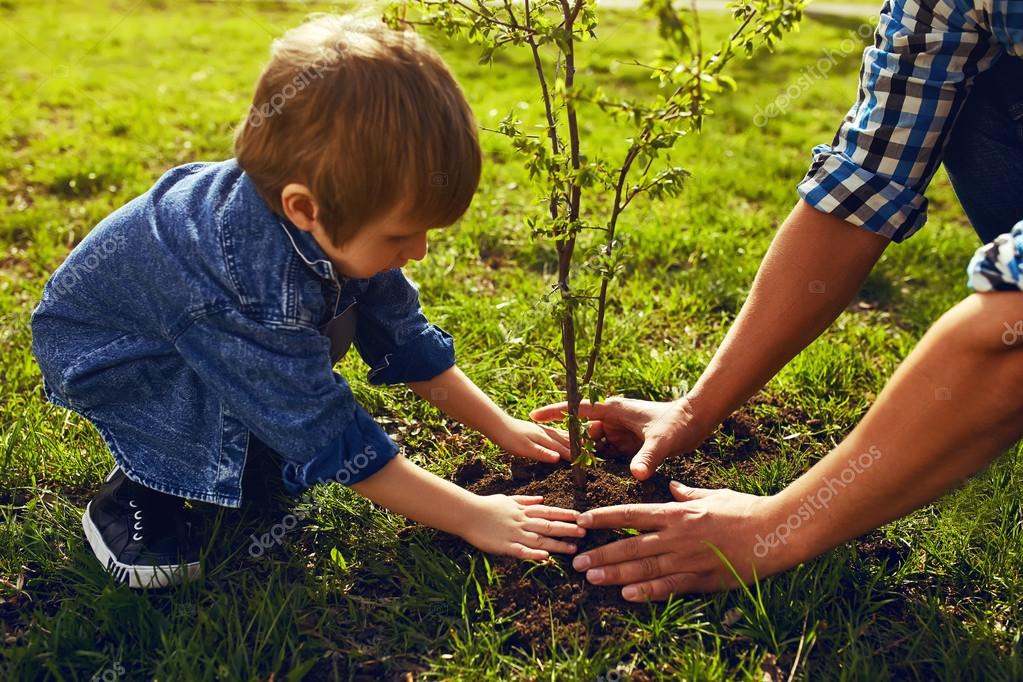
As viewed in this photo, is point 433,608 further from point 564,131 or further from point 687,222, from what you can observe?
point 564,131

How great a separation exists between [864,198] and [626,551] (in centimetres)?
108

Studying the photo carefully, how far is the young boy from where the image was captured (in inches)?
75.4

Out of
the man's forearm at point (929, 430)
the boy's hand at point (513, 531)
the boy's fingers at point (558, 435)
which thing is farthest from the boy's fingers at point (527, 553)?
the man's forearm at point (929, 430)

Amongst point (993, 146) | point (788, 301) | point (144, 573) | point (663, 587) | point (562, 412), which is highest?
point (993, 146)

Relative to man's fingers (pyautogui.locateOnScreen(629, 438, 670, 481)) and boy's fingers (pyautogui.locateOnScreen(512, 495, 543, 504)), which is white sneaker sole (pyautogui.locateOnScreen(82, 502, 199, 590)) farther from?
man's fingers (pyautogui.locateOnScreen(629, 438, 670, 481))

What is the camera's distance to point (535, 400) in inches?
118

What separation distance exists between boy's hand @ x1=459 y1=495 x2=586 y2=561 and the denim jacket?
1.01 ft

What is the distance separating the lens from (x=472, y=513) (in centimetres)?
222

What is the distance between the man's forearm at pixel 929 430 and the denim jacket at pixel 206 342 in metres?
1.00

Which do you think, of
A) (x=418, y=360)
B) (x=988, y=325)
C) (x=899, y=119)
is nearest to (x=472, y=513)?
(x=418, y=360)

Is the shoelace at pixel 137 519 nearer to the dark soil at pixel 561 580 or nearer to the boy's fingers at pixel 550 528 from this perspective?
the dark soil at pixel 561 580

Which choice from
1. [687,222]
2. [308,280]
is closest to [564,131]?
[687,222]

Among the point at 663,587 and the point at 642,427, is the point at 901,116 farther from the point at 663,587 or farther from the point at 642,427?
the point at 663,587

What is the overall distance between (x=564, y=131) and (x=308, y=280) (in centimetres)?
413
